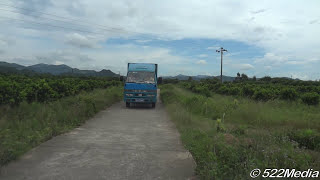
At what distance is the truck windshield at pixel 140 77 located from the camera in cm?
1568

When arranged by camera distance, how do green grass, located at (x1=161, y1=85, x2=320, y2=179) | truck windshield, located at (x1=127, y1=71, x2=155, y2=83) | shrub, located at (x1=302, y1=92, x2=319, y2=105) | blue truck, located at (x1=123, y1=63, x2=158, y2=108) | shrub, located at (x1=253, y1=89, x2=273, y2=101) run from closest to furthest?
green grass, located at (x1=161, y1=85, x2=320, y2=179) < blue truck, located at (x1=123, y1=63, x2=158, y2=108) < truck windshield, located at (x1=127, y1=71, x2=155, y2=83) < shrub, located at (x1=302, y1=92, x2=319, y2=105) < shrub, located at (x1=253, y1=89, x2=273, y2=101)

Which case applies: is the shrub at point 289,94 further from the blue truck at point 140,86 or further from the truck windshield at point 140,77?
the truck windshield at point 140,77

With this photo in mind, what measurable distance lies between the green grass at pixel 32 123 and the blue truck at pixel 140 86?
3.86m

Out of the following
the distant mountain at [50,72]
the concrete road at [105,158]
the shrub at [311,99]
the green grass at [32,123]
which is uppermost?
the distant mountain at [50,72]

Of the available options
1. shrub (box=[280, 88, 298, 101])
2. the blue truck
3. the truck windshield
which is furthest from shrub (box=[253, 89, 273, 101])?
the truck windshield

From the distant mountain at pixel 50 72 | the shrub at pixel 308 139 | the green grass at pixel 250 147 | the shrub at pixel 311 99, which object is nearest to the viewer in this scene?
the green grass at pixel 250 147

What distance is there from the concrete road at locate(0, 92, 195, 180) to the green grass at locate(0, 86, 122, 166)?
10.9 inches

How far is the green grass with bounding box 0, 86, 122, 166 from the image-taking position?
5.66m

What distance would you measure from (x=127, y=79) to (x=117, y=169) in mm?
11464

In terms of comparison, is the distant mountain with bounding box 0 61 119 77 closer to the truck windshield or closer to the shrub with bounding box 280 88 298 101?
the truck windshield

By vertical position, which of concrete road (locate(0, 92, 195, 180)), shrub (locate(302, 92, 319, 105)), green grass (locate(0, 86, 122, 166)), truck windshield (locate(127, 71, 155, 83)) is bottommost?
concrete road (locate(0, 92, 195, 180))

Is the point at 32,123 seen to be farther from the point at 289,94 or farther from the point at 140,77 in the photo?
the point at 289,94

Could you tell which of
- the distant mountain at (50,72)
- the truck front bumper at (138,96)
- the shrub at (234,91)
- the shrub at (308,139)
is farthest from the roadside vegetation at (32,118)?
the distant mountain at (50,72)

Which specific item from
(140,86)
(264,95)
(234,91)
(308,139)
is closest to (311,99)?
(264,95)
